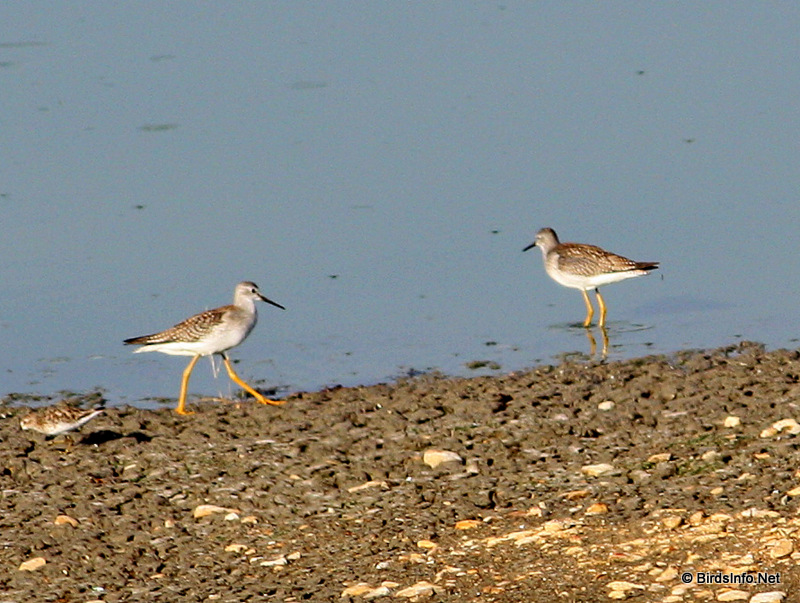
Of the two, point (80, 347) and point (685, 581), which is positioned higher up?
point (685, 581)

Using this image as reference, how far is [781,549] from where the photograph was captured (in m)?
8.80

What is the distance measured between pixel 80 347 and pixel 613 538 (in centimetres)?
811

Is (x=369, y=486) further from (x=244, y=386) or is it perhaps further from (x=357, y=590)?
(x=244, y=386)

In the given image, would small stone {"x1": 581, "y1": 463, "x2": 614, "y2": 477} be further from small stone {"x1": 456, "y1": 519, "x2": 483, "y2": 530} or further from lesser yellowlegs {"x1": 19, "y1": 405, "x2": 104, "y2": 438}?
lesser yellowlegs {"x1": 19, "y1": 405, "x2": 104, "y2": 438}

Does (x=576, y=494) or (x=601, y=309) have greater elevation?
(x=576, y=494)

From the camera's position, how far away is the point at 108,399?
14828 mm

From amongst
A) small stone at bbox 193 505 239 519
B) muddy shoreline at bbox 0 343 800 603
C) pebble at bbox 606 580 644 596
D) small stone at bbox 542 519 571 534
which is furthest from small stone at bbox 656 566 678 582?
small stone at bbox 193 505 239 519

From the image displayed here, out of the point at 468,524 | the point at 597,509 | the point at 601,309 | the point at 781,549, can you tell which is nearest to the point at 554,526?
the point at 597,509

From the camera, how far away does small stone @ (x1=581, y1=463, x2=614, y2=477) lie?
36.1ft

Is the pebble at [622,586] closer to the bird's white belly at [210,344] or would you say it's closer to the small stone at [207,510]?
the small stone at [207,510]

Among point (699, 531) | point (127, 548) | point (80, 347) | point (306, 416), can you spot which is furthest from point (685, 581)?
point (80, 347)

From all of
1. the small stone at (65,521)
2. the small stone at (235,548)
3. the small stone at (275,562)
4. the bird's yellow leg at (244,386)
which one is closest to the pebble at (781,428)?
the small stone at (275,562)

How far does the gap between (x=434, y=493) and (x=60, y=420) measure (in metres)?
3.44

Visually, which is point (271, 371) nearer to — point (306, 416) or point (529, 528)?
point (306, 416)
